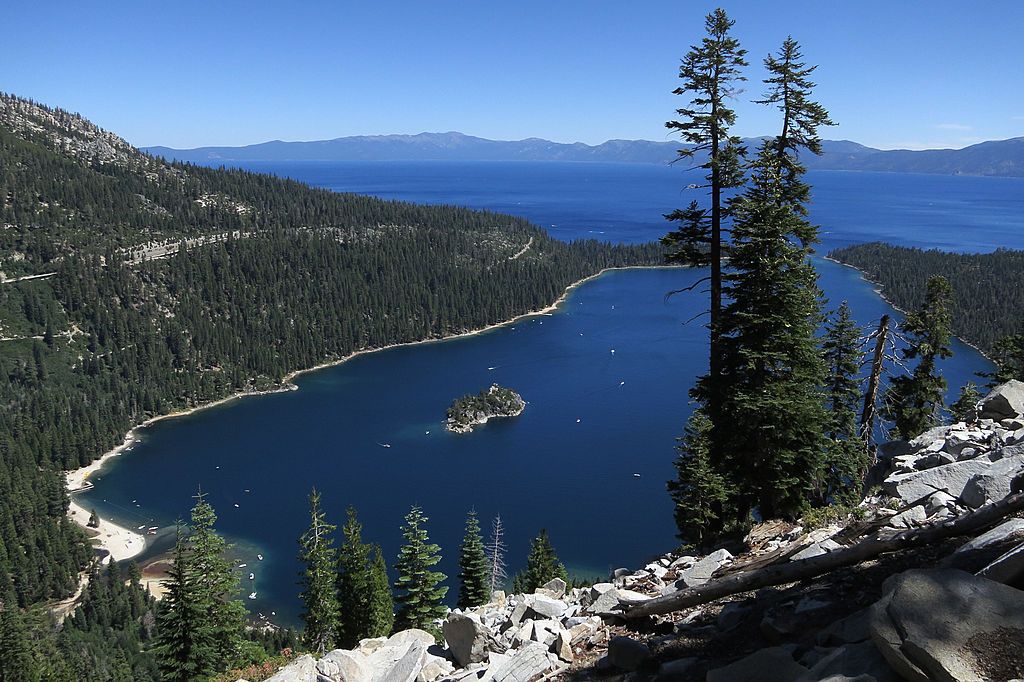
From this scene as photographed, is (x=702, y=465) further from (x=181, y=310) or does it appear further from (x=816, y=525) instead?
(x=181, y=310)

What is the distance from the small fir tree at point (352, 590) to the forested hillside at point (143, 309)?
5066 centimetres

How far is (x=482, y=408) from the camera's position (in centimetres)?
10631

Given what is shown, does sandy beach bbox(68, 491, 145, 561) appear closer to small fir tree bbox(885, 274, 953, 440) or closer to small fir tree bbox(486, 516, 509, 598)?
small fir tree bbox(486, 516, 509, 598)

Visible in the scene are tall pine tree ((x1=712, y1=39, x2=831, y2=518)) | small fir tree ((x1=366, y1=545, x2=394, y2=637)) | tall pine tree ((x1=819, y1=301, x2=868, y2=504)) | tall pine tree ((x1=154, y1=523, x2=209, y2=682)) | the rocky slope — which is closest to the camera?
the rocky slope

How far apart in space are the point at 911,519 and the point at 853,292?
177237mm

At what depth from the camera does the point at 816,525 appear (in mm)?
12531

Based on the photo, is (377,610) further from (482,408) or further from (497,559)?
(482,408)

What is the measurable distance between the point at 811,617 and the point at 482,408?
327ft

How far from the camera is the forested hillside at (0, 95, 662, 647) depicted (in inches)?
4072

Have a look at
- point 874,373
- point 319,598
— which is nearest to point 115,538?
point 319,598

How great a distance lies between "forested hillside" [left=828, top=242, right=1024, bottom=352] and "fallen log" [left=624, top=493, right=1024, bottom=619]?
141 meters

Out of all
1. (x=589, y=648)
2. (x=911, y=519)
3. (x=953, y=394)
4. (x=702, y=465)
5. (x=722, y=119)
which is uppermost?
(x=722, y=119)

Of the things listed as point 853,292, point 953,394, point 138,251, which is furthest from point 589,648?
point 138,251

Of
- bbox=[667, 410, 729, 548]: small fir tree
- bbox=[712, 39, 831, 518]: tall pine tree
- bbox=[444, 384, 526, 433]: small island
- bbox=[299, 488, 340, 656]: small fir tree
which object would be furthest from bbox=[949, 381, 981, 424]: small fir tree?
bbox=[444, 384, 526, 433]: small island
